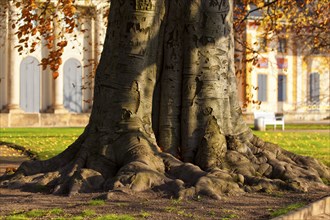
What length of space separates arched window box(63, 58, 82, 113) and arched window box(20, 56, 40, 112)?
1.91 meters

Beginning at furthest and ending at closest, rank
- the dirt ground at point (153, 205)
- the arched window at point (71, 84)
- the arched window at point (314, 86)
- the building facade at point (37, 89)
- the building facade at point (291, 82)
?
the arched window at point (314, 86) < the building facade at point (291, 82) < the arched window at point (71, 84) < the building facade at point (37, 89) < the dirt ground at point (153, 205)

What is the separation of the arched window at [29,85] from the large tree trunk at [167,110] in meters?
33.9

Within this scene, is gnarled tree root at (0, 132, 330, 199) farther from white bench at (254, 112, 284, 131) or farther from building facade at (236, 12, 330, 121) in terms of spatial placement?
building facade at (236, 12, 330, 121)

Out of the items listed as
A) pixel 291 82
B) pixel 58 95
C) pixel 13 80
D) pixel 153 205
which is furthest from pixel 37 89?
pixel 153 205

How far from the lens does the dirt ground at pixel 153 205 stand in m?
6.56

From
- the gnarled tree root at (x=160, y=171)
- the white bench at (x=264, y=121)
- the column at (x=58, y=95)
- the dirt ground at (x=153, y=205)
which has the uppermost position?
the column at (x=58, y=95)

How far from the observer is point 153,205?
7.07 m

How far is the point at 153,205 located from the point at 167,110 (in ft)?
8.51

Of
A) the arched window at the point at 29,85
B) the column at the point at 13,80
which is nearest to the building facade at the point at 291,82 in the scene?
the arched window at the point at 29,85

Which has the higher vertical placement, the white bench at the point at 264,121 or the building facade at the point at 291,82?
the building facade at the point at 291,82

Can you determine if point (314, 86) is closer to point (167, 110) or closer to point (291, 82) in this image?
point (291, 82)

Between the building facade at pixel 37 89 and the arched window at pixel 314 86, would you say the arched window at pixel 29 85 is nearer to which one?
the building facade at pixel 37 89

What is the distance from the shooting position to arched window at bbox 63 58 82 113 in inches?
1753

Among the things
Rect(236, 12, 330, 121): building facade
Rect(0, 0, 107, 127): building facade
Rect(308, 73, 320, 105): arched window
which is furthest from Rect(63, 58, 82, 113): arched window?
Rect(308, 73, 320, 105): arched window
